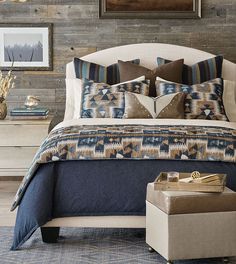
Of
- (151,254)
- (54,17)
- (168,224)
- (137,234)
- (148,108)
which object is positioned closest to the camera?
(168,224)

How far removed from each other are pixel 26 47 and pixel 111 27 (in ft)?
2.69

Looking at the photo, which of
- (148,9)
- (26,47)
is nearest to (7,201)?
(26,47)

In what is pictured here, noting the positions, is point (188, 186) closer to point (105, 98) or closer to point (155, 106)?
point (155, 106)

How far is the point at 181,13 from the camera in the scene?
5863 millimetres

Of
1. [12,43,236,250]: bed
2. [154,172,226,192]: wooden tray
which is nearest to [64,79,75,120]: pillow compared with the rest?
[12,43,236,250]: bed

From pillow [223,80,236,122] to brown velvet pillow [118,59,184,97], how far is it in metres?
0.40

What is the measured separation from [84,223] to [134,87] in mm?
1655

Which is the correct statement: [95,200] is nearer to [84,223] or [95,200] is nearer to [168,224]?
[84,223]

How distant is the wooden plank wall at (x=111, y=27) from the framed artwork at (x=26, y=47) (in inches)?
2.7

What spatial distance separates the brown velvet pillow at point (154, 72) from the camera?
5.44 m

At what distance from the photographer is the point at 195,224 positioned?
3.41 m

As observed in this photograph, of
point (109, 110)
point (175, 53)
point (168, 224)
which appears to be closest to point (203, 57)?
point (175, 53)

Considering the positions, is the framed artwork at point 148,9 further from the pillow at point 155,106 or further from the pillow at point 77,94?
the pillow at point 155,106

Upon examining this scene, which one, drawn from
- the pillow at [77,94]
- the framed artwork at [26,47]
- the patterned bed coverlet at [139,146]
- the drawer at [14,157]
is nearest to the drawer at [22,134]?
the drawer at [14,157]
